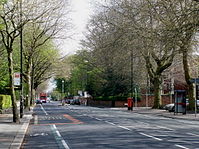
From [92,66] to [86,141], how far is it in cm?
6378

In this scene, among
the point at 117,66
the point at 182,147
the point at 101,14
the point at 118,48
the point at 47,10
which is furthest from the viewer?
the point at 117,66

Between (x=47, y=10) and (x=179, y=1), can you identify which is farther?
(x=47, y=10)

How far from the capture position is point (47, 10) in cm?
3070

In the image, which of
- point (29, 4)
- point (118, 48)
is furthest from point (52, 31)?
point (29, 4)

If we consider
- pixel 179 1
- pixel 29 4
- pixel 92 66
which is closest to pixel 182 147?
pixel 179 1

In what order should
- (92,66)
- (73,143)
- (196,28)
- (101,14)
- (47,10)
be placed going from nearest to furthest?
(73,143) < (196,28) < (47,10) < (101,14) < (92,66)

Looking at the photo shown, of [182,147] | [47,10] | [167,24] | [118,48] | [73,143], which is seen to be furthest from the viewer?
[118,48]

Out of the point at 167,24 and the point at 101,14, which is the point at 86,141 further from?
the point at 101,14

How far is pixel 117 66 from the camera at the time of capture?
67688 mm

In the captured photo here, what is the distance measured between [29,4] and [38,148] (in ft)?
43.8

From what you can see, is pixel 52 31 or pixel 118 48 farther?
pixel 52 31

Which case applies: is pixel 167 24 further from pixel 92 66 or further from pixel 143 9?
pixel 92 66

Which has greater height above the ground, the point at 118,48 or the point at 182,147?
the point at 118,48

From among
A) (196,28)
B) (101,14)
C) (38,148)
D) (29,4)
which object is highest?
(101,14)
